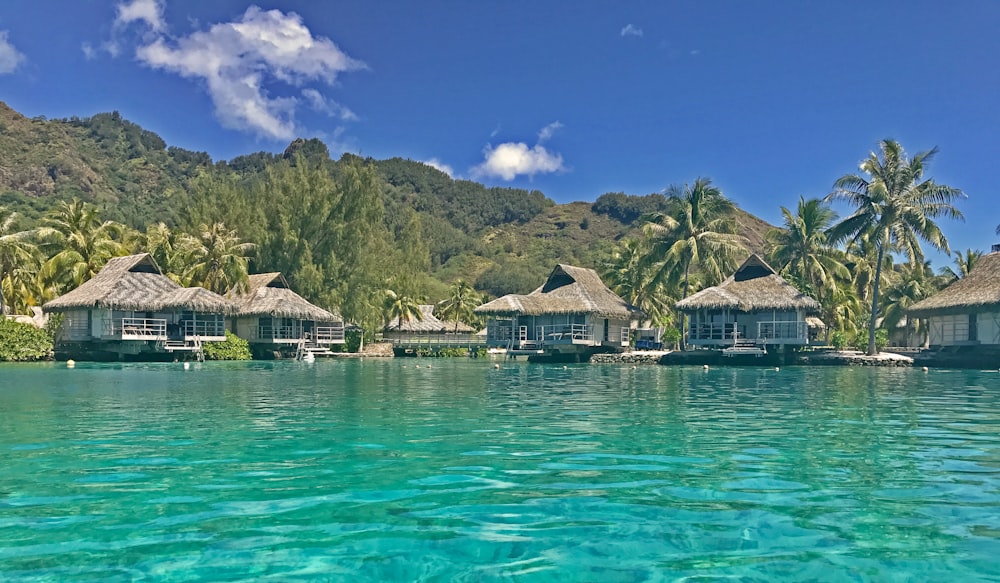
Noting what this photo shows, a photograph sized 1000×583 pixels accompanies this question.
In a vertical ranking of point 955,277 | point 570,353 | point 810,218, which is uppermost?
point 810,218

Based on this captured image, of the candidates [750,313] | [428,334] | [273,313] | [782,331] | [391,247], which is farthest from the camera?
[428,334]

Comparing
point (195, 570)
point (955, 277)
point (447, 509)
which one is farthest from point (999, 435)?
point (955, 277)

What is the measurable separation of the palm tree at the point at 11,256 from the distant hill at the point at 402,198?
42659mm

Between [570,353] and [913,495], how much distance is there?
32.7m

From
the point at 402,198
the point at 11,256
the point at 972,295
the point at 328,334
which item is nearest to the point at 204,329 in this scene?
the point at 328,334

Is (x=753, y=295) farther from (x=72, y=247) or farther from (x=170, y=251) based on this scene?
(x=72, y=247)

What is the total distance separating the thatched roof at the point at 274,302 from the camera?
127 feet

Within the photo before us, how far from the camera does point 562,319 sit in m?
39.1

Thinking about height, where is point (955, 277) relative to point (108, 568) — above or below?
above

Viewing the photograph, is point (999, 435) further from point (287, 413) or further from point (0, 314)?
point (0, 314)

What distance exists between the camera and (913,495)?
629 centimetres

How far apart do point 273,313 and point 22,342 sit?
1082 centimetres

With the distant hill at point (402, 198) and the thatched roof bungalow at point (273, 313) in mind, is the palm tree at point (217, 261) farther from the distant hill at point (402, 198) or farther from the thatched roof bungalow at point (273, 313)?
the distant hill at point (402, 198)

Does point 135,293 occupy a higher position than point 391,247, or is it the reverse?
point 391,247
